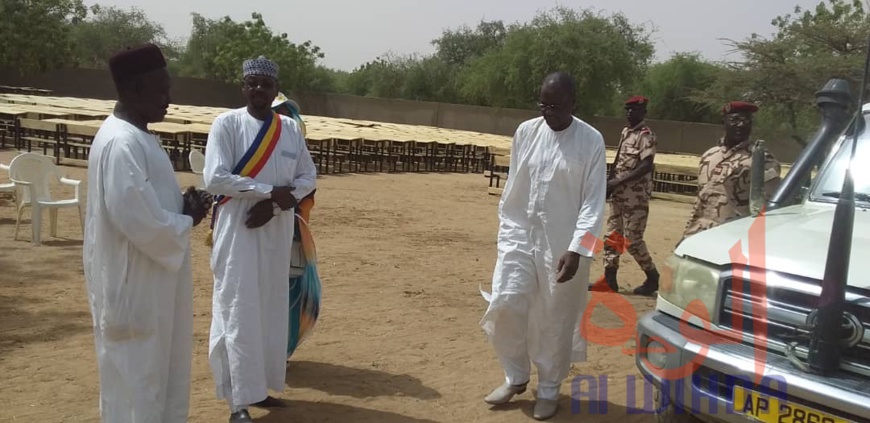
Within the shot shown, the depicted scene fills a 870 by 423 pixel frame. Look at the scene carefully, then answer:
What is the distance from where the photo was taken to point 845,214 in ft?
9.98

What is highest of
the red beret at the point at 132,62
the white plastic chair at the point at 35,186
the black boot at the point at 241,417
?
the red beret at the point at 132,62

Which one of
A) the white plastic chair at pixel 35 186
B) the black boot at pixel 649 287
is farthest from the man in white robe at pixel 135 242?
the white plastic chair at pixel 35 186

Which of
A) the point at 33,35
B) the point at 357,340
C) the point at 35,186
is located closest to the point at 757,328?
the point at 357,340

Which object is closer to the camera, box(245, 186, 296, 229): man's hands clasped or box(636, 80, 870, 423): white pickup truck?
box(636, 80, 870, 423): white pickup truck

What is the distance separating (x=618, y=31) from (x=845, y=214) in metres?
38.7

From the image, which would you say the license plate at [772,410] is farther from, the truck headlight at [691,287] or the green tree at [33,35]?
the green tree at [33,35]

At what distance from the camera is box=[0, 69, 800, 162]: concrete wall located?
1414 inches

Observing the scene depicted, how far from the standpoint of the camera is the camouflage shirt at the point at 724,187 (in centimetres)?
588

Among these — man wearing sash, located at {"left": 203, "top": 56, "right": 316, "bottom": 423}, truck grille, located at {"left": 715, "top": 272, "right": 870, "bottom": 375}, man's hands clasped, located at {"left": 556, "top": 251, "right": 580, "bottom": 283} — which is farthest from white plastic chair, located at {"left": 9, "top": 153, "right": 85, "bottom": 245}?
truck grille, located at {"left": 715, "top": 272, "right": 870, "bottom": 375}

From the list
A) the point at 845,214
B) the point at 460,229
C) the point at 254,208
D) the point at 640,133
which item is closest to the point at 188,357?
the point at 254,208

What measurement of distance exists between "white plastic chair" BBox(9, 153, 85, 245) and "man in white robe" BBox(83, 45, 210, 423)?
19.7 ft

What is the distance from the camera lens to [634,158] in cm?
736

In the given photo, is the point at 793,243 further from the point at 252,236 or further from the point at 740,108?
the point at 740,108

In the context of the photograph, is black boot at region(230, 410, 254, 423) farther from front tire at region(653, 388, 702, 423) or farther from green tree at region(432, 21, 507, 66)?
green tree at region(432, 21, 507, 66)
